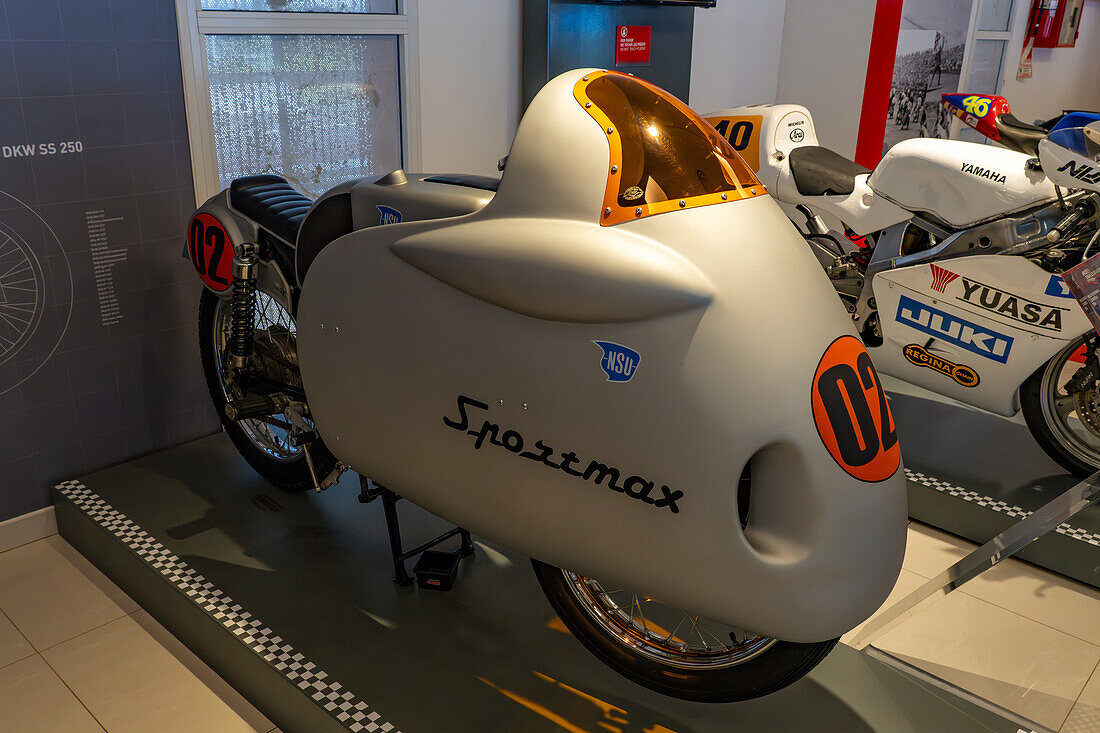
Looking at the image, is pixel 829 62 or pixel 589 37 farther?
pixel 829 62

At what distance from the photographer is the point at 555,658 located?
1.80 meters

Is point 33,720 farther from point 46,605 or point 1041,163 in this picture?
point 1041,163

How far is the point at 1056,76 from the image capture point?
6.71 m

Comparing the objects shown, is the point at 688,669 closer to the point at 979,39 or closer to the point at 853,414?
the point at 853,414

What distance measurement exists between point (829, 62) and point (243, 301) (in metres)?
3.63

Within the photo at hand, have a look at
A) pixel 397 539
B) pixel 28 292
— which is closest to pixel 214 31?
pixel 28 292

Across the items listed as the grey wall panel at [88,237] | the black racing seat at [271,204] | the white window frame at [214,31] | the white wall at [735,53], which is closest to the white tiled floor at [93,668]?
the grey wall panel at [88,237]

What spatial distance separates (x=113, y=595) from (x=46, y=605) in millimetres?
156

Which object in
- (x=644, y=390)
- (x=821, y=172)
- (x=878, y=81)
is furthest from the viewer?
(x=878, y=81)

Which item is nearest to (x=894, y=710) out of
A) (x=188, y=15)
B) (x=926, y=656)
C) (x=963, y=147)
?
(x=926, y=656)

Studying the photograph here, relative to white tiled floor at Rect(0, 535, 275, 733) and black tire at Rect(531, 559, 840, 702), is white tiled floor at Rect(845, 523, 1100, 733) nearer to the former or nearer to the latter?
black tire at Rect(531, 559, 840, 702)

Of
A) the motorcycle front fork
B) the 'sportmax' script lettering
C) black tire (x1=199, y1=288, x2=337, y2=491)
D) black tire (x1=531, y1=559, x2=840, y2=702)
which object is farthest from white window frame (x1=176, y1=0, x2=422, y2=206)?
black tire (x1=531, y1=559, x2=840, y2=702)

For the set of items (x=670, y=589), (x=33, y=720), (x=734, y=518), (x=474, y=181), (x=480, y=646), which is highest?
(x=474, y=181)

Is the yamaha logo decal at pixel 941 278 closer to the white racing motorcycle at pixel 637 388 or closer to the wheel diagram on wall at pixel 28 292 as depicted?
the white racing motorcycle at pixel 637 388
